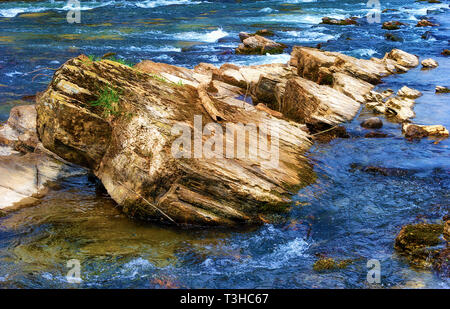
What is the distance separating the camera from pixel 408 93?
1888 cm

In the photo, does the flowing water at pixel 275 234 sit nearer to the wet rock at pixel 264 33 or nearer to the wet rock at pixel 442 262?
the wet rock at pixel 442 262

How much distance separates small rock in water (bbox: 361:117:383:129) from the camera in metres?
15.4

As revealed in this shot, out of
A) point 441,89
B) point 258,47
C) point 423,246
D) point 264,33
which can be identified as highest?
point 264,33

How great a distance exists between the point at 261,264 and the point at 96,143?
4835 millimetres

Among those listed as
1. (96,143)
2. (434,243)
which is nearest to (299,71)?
(96,143)

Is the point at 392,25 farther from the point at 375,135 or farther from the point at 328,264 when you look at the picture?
the point at 328,264

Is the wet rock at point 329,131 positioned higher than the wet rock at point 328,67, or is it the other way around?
the wet rock at point 328,67

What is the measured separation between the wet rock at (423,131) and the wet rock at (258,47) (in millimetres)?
13639

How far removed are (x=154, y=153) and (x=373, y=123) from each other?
817cm

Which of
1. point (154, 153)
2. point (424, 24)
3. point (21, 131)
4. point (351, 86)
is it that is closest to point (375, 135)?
point (351, 86)

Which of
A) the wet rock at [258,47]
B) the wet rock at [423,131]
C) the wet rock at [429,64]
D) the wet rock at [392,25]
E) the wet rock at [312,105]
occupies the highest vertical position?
the wet rock at [392,25]

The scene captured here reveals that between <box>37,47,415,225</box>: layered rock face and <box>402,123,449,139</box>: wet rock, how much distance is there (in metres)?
3.69

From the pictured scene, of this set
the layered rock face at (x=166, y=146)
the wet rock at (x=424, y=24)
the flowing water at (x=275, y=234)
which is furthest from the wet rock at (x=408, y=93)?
the wet rock at (x=424, y=24)

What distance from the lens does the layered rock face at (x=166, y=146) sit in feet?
33.1
